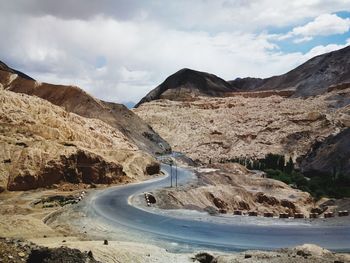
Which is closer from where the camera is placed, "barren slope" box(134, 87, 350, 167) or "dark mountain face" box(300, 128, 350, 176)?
"dark mountain face" box(300, 128, 350, 176)

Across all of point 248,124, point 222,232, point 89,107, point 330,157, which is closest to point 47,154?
point 222,232

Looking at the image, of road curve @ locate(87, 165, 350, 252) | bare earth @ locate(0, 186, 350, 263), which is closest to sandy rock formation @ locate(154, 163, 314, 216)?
road curve @ locate(87, 165, 350, 252)

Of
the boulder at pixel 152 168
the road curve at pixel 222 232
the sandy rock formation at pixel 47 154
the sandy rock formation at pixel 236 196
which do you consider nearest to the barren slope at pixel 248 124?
the sandy rock formation at pixel 236 196

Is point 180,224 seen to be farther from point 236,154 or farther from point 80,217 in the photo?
point 236,154

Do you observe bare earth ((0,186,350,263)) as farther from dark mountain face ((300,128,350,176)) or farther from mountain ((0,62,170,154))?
mountain ((0,62,170,154))

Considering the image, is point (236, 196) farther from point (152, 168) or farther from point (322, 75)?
point (322, 75)
